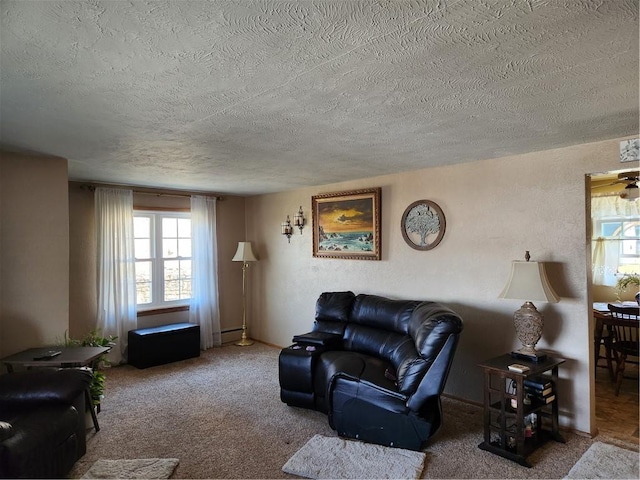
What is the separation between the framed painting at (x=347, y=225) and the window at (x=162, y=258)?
2005mm

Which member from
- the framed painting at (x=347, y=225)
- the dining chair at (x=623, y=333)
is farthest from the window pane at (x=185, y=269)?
the dining chair at (x=623, y=333)

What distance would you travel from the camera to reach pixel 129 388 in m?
4.34

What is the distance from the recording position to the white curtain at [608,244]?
5.39 metres

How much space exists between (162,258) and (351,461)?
4070 millimetres

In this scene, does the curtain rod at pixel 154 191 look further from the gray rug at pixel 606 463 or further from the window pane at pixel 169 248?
the gray rug at pixel 606 463

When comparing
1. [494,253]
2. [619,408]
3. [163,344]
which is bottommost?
[619,408]

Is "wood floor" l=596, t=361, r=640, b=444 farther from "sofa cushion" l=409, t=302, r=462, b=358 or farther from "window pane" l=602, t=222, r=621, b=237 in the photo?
"window pane" l=602, t=222, r=621, b=237

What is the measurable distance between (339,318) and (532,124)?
105 inches

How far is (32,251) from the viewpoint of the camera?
3488 mm

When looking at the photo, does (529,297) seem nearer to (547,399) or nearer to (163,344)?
(547,399)

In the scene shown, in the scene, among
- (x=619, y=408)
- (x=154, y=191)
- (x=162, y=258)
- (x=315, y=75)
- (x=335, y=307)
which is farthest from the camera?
(x=162, y=258)

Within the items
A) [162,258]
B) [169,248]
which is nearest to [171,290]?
[162,258]

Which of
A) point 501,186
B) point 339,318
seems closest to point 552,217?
point 501,186

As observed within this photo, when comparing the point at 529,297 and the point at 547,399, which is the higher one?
the point at 529,297
